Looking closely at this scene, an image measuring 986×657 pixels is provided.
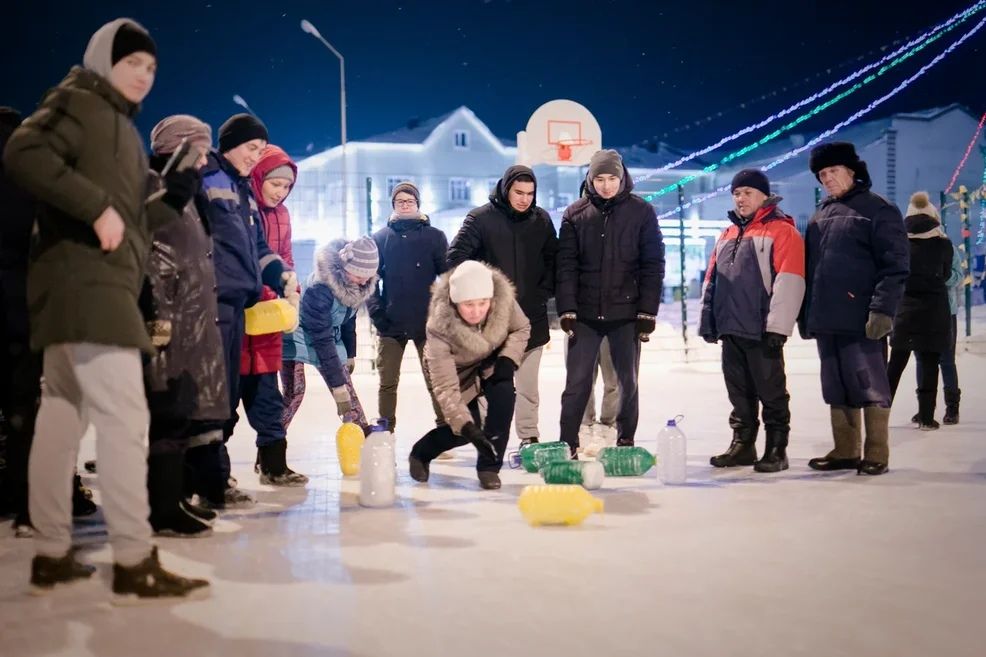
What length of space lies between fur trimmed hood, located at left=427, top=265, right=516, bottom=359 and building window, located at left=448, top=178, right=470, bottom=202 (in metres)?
26.9

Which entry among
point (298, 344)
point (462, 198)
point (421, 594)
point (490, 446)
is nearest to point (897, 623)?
point (421, 594)

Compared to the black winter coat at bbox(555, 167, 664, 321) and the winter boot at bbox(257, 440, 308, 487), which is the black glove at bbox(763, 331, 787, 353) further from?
the winter boot at bbox(257, 440, 308, 487)

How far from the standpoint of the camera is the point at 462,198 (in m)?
31.8

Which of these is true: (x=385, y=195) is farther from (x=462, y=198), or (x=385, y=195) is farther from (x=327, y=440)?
(x=327, y=440)

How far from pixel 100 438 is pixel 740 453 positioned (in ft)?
12.2

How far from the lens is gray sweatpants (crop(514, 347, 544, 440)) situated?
19.7ft

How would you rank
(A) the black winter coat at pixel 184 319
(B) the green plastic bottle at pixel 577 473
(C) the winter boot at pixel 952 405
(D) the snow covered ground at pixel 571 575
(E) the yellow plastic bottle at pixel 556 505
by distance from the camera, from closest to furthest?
(D) the snow covered ground at pixel 571 575, (A) the black winter coat at pixel 184 319, (E) the yellow plastic bottle at pixel 556 505, (B) the green plastic bottle at pixel 577 473, (C) the winter boot at pixel 952 405

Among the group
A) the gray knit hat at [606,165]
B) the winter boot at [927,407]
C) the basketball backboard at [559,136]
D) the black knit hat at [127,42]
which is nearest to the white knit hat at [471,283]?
the gray knit hat at [606,165]

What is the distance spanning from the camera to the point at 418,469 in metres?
5.12

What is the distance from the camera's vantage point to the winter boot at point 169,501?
3.69 meters

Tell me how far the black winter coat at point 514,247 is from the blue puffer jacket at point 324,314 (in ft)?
2.26

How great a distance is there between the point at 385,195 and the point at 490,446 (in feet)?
81.5

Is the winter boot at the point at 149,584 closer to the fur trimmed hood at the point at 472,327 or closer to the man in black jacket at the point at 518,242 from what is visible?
the fur trimmed hood at the point at 472,327

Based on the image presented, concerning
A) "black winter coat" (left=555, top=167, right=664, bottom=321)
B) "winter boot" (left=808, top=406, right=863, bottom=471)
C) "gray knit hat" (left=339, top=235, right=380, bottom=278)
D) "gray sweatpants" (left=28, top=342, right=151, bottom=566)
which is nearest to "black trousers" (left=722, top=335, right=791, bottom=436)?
"winter boot" (left=808, top=406, right=863, bottom=471)
